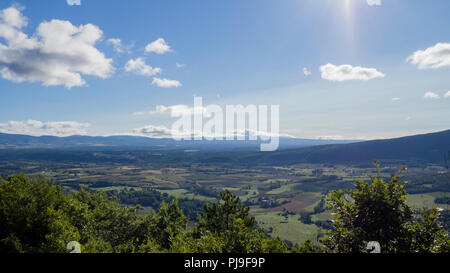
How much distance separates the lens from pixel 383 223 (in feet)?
45.5

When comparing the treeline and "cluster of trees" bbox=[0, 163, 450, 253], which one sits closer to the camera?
"cluster of trees" bbox=[0, 163, 450, 253]

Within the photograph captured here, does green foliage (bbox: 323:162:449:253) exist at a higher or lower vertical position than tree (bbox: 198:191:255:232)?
higher

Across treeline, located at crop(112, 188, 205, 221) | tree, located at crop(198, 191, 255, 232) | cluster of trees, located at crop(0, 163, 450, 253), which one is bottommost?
treeline, located at crop(112, 188, 205, 221)

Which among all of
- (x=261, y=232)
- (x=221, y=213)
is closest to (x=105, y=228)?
(x=221, y=213)

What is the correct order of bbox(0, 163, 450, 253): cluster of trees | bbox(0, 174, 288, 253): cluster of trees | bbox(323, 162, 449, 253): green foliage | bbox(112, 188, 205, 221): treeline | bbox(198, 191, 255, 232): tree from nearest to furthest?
bbox(323, 162, 449, 253): green foliage → bbox(0, 163, 450, 253): cluster of trees → bbox(0, 174, 288, 253): cluster of trees → bbox(198, 191, 255, 232): tree → bbox(112, 188, 205, 221): treeline

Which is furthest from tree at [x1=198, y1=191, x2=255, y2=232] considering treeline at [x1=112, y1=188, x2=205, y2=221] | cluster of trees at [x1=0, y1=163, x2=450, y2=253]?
treeline at [x1=112, y1=188, x2=205, y2=221]

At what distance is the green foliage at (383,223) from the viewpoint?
13062 mm

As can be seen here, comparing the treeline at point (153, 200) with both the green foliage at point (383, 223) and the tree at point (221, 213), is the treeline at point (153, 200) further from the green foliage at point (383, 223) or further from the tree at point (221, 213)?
the green foliage at point (383, 223)

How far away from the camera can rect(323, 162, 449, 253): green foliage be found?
514 inches

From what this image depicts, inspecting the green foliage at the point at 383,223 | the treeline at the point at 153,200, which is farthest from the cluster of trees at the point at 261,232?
the treeline at the point at 153,200

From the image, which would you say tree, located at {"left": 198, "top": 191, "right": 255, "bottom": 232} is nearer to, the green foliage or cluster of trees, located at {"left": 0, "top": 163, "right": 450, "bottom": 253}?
cluster of trees, located at {"left": 0, "top": 163, "right": 450, "bottom": 253}
